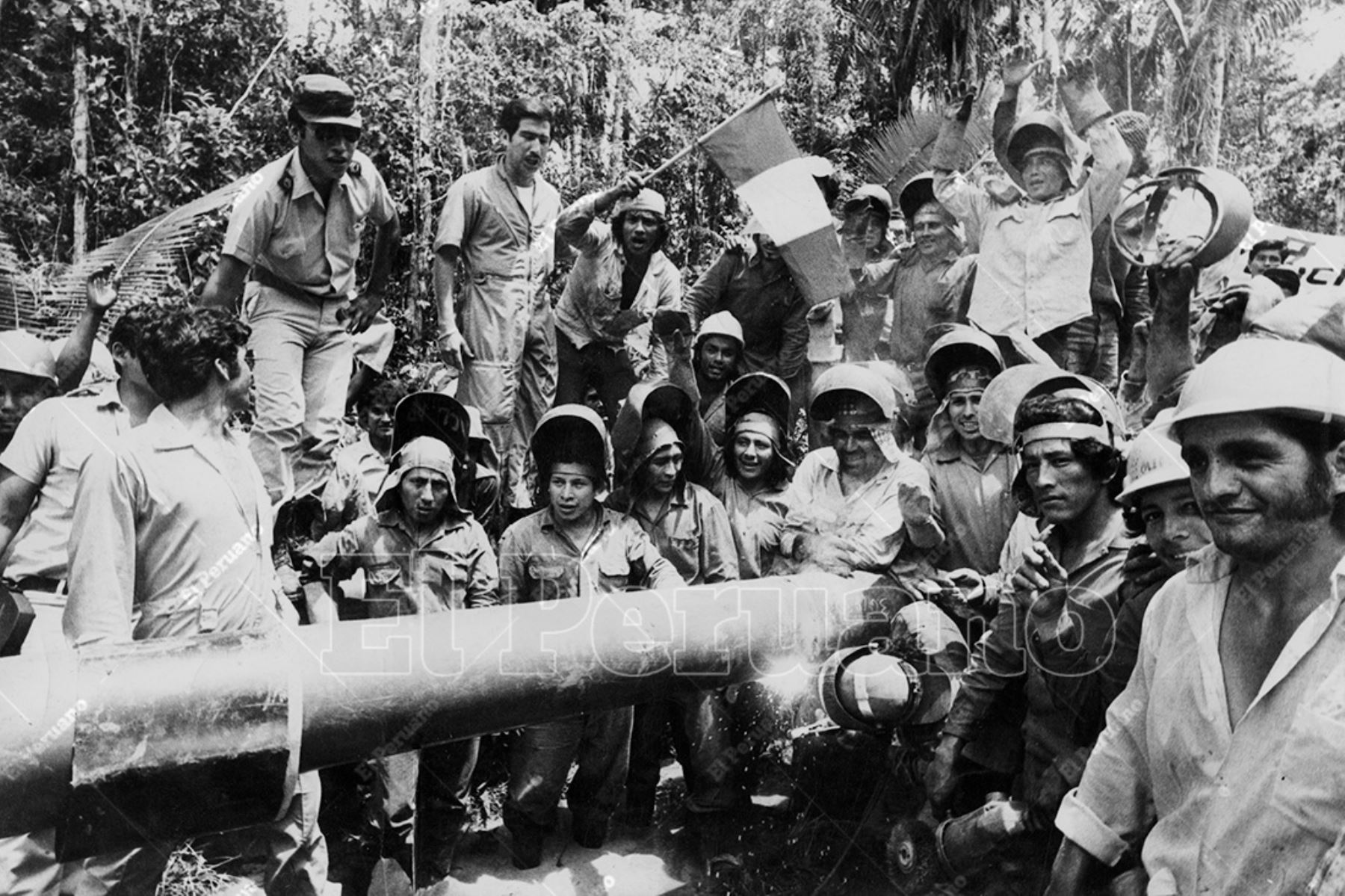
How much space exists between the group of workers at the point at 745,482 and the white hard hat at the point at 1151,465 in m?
0.02

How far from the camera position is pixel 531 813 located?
536cm

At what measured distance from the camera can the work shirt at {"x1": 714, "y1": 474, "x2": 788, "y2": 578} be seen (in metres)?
5.94

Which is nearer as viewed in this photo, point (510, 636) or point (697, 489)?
point (510, 636)

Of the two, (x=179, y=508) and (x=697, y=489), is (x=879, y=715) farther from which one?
(x=179, y=508)

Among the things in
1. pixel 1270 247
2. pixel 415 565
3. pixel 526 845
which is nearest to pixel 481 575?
pixel 415 565

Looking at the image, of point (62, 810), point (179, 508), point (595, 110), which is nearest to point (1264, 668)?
point (62, 810)

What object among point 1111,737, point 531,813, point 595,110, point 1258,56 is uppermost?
point 1258,56

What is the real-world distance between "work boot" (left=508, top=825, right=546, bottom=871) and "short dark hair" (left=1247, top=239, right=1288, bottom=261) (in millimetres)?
5678

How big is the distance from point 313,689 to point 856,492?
9.37 ft

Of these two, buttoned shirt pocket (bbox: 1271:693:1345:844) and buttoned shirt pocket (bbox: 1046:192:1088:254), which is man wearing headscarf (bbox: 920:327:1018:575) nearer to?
buttoned shirt pocket (bbox: 1046:192:1088:254)

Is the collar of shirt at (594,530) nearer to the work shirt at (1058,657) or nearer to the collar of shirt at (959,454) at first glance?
the collar of shirt at (959,454)

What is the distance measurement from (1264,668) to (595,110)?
1238 centimetres

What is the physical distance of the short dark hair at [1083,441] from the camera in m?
4.03

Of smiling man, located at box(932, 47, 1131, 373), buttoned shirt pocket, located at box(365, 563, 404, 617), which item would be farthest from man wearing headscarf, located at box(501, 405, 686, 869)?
smiling man, located at box(932, 47, 1131, 373)
